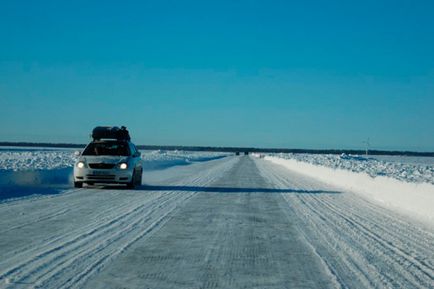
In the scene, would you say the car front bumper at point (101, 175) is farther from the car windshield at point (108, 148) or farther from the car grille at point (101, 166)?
the car windshield at point (108, 148)

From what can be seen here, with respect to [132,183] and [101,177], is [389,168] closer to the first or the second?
[132,183]

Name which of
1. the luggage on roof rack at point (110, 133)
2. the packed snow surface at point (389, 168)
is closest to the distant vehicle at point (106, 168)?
the luggage on roof rack at point (110, 133)

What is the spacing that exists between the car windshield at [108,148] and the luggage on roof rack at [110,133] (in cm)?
330

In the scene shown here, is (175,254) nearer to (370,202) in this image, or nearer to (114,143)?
(370,202)

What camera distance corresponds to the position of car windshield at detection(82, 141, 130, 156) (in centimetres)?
2280

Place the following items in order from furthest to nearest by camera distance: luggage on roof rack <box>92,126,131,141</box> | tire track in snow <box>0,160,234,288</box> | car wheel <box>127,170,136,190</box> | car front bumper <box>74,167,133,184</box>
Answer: luggage on roof rack <box>92,126,131,141</box> → car wheel <box>127,170,136,190</box> → car front bumper <box>74,167,133,184</box> → tire track in snow <box>0,160,234,288</box>

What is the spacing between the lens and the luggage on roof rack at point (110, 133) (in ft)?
86.4

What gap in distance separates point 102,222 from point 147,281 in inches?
206

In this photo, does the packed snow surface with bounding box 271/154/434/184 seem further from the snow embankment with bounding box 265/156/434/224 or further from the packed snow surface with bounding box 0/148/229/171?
the packed snow surface with bounding box 0/148/229/171

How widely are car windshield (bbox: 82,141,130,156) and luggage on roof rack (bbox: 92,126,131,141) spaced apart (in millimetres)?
3304

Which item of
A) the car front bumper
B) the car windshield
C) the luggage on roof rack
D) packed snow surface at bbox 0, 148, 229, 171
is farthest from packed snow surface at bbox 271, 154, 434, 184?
packed snow surface at bbox 0, 148, 229, 171

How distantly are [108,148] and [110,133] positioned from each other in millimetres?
3736

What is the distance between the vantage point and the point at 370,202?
2005cm

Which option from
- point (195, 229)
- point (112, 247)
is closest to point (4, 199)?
point (195, 229)
